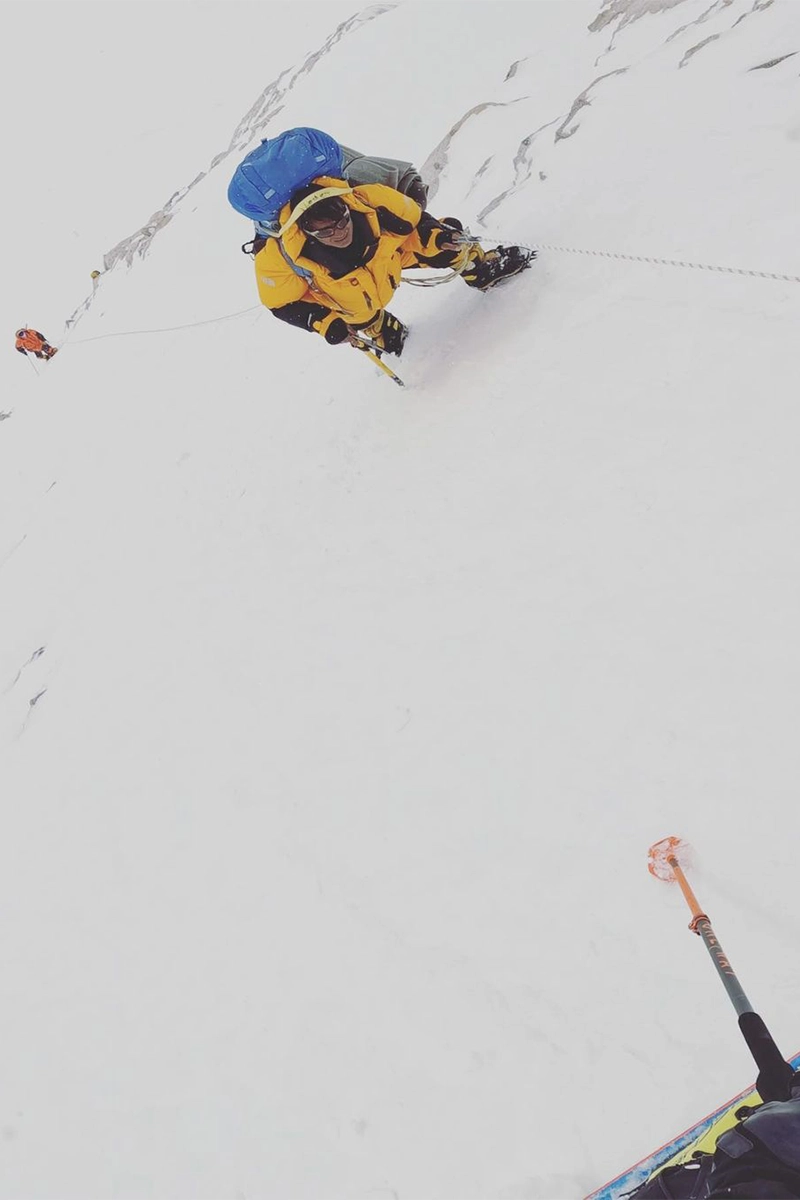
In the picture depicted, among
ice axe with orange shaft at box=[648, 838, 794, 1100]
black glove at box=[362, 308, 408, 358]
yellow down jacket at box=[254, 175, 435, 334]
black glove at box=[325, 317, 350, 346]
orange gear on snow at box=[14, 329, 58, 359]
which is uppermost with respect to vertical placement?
orange gear on snow at box=[14, 329, 58, 359]

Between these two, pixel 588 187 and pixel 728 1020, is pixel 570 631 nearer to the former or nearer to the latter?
pixel 728 1020

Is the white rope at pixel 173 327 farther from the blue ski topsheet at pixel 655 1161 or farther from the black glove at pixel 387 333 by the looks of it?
the blue ski topsheet at pixel 655 1161

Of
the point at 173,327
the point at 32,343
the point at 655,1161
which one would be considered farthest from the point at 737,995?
the point at 32,343

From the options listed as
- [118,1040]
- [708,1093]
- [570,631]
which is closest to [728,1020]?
[708,1093]

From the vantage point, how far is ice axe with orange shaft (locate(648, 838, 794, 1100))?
185 centimetres

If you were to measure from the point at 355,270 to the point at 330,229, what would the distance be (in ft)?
1.69

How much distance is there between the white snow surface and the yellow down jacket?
90cm

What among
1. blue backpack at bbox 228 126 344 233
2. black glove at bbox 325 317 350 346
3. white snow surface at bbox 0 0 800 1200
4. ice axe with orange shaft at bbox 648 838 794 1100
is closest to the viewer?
ice axe with orange shaft at bbox 648 838 794 1100

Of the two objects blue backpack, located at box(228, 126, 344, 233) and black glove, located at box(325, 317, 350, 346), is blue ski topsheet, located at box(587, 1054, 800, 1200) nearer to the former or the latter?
black glove, located at box(325, 317, 350, 346)

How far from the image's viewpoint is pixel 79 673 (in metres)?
6.60

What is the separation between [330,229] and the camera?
4.36 m

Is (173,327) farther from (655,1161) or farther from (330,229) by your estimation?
(655,1161)

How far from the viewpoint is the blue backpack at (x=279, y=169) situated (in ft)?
13.8

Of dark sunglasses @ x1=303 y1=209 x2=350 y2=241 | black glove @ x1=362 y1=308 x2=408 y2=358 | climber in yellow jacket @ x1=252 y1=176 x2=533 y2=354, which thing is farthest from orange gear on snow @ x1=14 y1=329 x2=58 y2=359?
dark sunglasses @ x1=303 y1=209 x2=350 y2=241
